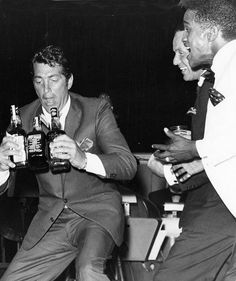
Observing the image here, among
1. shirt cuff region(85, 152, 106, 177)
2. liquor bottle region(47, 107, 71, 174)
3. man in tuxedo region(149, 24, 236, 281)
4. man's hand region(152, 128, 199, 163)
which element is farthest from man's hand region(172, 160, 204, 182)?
liquor bottle region(47, 107, 71, 174)

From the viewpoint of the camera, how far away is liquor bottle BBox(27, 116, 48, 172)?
3.23 m

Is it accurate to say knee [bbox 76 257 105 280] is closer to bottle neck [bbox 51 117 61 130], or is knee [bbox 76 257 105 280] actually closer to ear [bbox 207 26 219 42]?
bottle neck [bbox 51 117 61 130]

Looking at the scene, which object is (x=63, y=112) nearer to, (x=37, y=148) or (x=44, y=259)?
(x=37, y=148)

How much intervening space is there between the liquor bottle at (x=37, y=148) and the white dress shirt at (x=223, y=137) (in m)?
0.99

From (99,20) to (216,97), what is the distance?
17.8ft

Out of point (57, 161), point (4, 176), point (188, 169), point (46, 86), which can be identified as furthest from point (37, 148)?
point (188, 169)

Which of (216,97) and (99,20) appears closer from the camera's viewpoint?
(216,97)

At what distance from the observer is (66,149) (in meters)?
2.98

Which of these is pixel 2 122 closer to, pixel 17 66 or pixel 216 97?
pixel 17 66

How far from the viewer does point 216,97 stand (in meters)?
2.61

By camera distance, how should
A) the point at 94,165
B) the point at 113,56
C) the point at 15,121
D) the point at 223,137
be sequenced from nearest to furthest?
1. the point at 223,137
2. the point at 94,165
3. the point at 15,121
4. the point at 113,56

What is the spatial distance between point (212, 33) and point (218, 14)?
116mm

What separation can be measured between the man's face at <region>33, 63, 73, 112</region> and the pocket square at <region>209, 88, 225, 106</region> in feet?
3.59

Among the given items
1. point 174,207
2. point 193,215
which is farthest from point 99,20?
point 193,215
